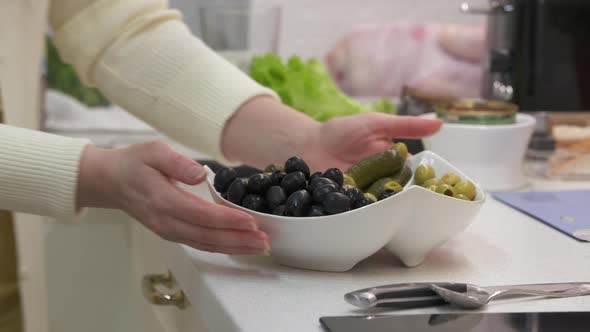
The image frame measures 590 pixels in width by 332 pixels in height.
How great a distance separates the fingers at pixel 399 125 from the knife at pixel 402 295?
0.28m

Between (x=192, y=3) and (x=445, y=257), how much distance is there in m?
1.84

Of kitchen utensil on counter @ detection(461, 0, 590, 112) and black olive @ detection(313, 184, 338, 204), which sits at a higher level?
black olive @ detection(313, 184, 338, 204)

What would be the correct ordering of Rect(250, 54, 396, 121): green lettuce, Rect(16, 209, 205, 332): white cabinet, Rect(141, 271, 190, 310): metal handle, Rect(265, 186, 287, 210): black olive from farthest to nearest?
1. Rect(250, 54, 396, 121): green lettuce
2. Rect(16, 209, 205, 332): white cabinet
3. Rect(141, 271, 190, 310): metal handle
4. Rect(265, 186, 287, 210): black olive

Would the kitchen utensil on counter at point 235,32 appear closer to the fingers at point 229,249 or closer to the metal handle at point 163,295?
the metal handle at point 163,295

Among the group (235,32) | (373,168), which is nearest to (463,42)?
(235,32)

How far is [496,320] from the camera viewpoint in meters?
0.61

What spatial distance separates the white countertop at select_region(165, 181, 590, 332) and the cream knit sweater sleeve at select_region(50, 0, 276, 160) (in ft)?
0.79

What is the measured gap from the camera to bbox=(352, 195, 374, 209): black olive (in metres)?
0.70

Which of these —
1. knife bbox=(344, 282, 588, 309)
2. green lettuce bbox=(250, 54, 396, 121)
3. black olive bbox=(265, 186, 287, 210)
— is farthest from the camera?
green lettuce bbox=(250, 54, 396, 121)

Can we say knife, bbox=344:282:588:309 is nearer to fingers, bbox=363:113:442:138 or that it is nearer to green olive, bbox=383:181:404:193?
green olive, bbox=383:181:404:193

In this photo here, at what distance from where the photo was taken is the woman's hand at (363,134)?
0.90 m

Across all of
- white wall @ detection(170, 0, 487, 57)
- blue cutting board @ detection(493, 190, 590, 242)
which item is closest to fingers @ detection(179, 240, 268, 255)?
blue cutting board @ detection(493, 190, 590, 242)

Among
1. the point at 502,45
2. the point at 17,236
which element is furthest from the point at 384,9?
the point at 17,236

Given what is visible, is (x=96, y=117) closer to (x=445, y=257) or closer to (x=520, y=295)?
(x=445, y=257)
